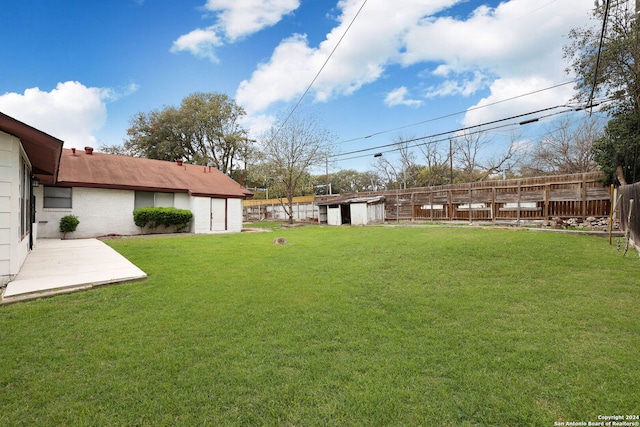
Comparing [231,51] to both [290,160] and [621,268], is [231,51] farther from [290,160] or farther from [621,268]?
[621,268]

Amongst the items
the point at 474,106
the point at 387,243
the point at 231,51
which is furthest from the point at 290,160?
the point at 387,243

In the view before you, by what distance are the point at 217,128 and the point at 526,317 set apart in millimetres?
33780

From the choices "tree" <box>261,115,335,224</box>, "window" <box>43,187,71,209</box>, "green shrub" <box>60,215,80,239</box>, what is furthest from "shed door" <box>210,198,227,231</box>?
"window" <box>43,187,71,209</box>

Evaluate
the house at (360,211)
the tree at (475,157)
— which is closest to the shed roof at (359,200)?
the house at (360,211)

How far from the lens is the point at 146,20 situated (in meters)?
10.1

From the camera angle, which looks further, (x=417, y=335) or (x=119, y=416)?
(x=417, y=335)

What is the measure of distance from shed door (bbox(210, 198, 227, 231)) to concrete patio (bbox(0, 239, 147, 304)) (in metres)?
8.19

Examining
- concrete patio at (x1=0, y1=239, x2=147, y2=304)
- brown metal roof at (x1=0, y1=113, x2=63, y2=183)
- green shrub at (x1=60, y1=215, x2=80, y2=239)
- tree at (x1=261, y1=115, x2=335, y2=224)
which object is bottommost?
concrete patio at (x1=0, y1=239, x2=147, y2=304)

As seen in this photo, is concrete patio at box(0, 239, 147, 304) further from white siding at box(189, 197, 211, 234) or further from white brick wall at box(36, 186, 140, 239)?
white siding at box(189, 197, 211, 234)

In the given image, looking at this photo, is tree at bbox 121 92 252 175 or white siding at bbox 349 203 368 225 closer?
white siding at bbox 349 203 368 225

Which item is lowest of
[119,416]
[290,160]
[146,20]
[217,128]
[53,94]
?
[119,416]

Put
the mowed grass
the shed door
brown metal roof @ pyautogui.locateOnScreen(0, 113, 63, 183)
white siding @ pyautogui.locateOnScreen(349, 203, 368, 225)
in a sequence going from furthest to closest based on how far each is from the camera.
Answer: white siding @ pyautogui.locateOnScreen(349, 203, 368, 225), the shed door, brown metal roof @ pyautogui.locateOnScreen(0, 113, 63, 183), the mowed grass

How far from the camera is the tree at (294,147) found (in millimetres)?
22078

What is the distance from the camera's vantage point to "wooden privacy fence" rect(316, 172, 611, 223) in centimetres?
1230
